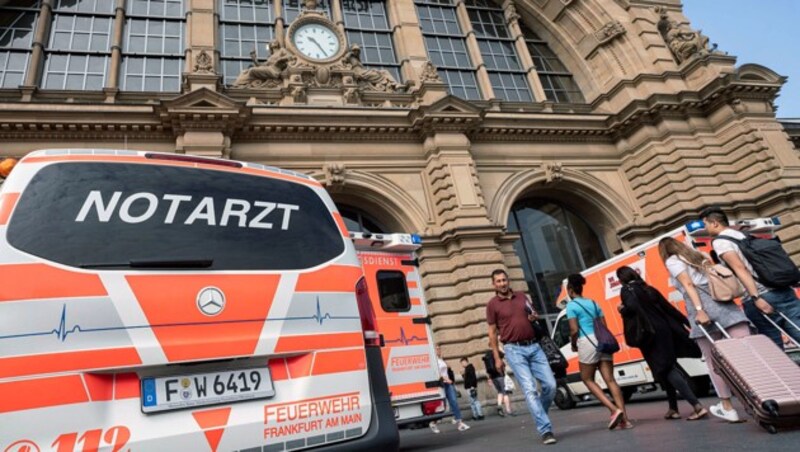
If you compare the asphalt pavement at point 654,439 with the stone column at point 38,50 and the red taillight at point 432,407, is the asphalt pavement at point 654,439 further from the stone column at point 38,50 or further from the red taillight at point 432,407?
the stone column at point 38,50

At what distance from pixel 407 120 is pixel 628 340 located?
1209 centimetres

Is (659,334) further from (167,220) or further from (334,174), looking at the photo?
(334,174)

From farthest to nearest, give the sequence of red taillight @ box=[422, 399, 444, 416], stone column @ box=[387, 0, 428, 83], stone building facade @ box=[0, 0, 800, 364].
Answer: stone column @ box=[387, 0, 428, 83], stone building facade @ box=[0, 0, 800, 364], red taillight @ box=[422, 399, 444, 416]

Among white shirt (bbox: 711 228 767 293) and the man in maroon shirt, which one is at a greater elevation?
white shirt (bbox: 711 228 767 293)

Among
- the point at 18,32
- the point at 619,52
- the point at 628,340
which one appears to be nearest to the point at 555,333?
the point at 628,340

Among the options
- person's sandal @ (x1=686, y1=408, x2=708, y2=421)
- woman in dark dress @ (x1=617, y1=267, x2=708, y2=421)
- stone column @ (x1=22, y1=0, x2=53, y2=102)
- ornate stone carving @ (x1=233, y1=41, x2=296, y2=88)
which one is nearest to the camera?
person's sandal @ (x1=686, y1=408, x2=708, y2=421)

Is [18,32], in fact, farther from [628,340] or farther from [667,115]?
[667,115]

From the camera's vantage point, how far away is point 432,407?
24.4ft

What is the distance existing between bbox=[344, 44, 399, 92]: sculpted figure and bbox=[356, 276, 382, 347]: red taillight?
645 inches

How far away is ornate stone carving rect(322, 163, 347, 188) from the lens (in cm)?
1492

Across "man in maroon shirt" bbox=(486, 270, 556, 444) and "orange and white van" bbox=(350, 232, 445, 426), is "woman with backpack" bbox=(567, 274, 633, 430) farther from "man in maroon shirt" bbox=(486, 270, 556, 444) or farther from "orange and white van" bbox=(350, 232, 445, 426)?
"orange and white van" bbox=(350, 232, 445, 426)

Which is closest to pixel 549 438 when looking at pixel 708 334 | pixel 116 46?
pixel 708 334

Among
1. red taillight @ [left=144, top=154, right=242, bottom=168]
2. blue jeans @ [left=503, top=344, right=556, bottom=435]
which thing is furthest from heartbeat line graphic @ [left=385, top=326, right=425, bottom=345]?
red taillight @ [left=144, top=154, right=242, bottom=168]

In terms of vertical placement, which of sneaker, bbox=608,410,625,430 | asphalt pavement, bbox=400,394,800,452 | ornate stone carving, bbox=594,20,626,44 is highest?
ornate stone carving, bbox=594,20,626,44
